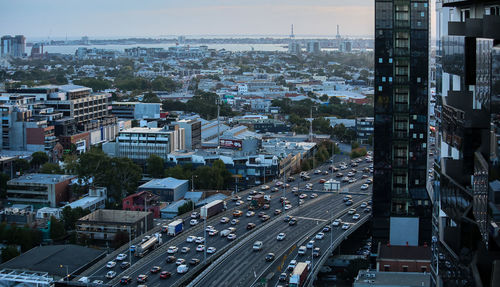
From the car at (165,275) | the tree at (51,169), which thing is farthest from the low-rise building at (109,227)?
the tree at (51,169)

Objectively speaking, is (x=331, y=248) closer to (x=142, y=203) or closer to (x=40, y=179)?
(x=142, y=203)

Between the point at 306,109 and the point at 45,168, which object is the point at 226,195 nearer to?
the point at 45,168

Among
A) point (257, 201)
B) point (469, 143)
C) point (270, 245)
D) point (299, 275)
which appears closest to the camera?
point (469, 143)

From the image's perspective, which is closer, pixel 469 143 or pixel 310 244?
pixel 469 143

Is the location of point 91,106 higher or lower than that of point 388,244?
higher

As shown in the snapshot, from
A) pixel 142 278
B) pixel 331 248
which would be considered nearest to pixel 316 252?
pixel 331 248

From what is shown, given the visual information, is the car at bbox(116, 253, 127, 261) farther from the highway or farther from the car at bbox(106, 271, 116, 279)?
the highway

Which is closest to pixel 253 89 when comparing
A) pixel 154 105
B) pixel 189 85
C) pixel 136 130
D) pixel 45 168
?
pixel 189 85
